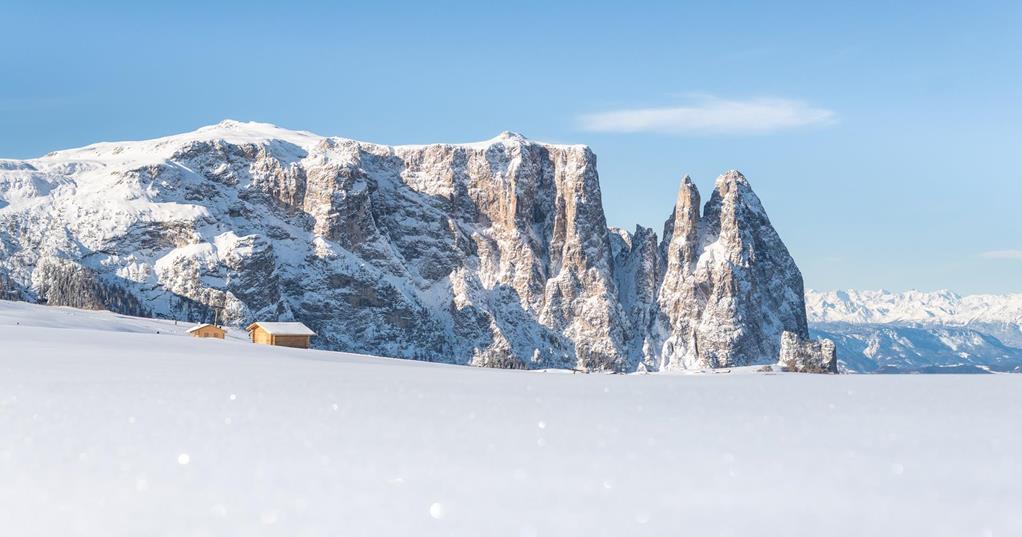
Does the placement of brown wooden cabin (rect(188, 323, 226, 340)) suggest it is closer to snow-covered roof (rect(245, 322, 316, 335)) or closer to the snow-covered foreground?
snow-covered roof (rect(245, 322, 316, 335))

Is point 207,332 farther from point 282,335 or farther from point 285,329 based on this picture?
point 285,329

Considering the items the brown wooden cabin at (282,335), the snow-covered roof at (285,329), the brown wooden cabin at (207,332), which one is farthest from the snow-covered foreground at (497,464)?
the snow-covered roof at (285,329)

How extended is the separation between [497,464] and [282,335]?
151 m

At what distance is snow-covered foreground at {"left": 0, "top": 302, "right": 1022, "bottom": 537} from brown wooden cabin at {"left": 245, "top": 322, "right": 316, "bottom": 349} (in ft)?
449

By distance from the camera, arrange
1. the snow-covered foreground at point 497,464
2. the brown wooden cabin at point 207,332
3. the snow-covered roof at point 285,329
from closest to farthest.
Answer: the snow-covered foreground at point 497,464
the brown wooden cabin at point 207,332
the snow-covered roof at point 285,329

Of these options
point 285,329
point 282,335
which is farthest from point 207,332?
point 285,329

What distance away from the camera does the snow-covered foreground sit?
1472 cm

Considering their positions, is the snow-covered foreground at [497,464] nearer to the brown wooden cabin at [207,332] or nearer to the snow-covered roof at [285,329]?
the brown wooden cabin at [207,332]

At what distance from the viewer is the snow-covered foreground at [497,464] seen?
14.7 metres

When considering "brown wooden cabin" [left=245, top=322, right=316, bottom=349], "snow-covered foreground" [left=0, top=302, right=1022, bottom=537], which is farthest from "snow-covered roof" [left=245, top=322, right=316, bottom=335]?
"snow-covered foreground" [left=0, top=302, right=1022, bottom=537]

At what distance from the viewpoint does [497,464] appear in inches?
703

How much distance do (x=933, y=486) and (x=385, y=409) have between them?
1327 centimetres

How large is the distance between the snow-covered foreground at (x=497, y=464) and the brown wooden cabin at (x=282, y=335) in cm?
13679

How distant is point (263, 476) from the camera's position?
55.7 feet
